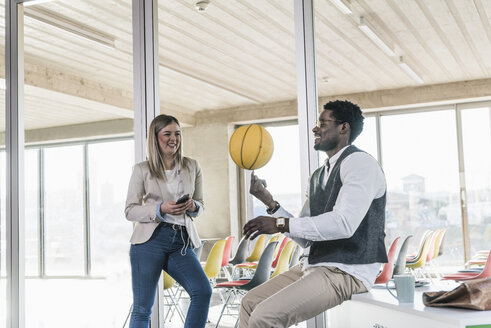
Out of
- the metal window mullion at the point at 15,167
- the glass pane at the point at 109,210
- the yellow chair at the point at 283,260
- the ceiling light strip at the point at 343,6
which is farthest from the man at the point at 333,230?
the glass pane at the point at 109,210

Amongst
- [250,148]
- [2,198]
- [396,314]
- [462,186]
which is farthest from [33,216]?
[396,314]

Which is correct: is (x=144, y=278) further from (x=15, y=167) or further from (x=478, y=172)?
(x=478, y=172)

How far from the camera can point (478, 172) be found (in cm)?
987

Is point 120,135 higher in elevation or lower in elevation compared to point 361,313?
higher

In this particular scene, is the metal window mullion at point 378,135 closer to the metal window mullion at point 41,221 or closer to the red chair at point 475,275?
the red chair at point 475,275

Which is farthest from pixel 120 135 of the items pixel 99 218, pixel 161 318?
pixel 161 318

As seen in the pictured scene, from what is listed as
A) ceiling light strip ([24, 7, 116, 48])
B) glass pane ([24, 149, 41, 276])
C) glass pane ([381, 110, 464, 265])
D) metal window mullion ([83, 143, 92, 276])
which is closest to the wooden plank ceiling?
ceiling light strip ([24, 7, 116, 48])

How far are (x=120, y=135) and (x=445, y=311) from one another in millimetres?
10960

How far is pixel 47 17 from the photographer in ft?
19.1

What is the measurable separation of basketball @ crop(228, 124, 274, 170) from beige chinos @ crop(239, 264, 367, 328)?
813 millimetres

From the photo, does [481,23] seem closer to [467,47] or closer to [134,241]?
[467,47]

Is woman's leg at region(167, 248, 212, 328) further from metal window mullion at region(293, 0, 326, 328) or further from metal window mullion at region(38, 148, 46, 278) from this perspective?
metal window mullion at region(38, 148, 46, 278)

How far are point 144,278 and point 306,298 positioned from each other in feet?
3.95

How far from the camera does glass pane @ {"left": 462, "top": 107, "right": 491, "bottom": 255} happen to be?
976 centimetres
